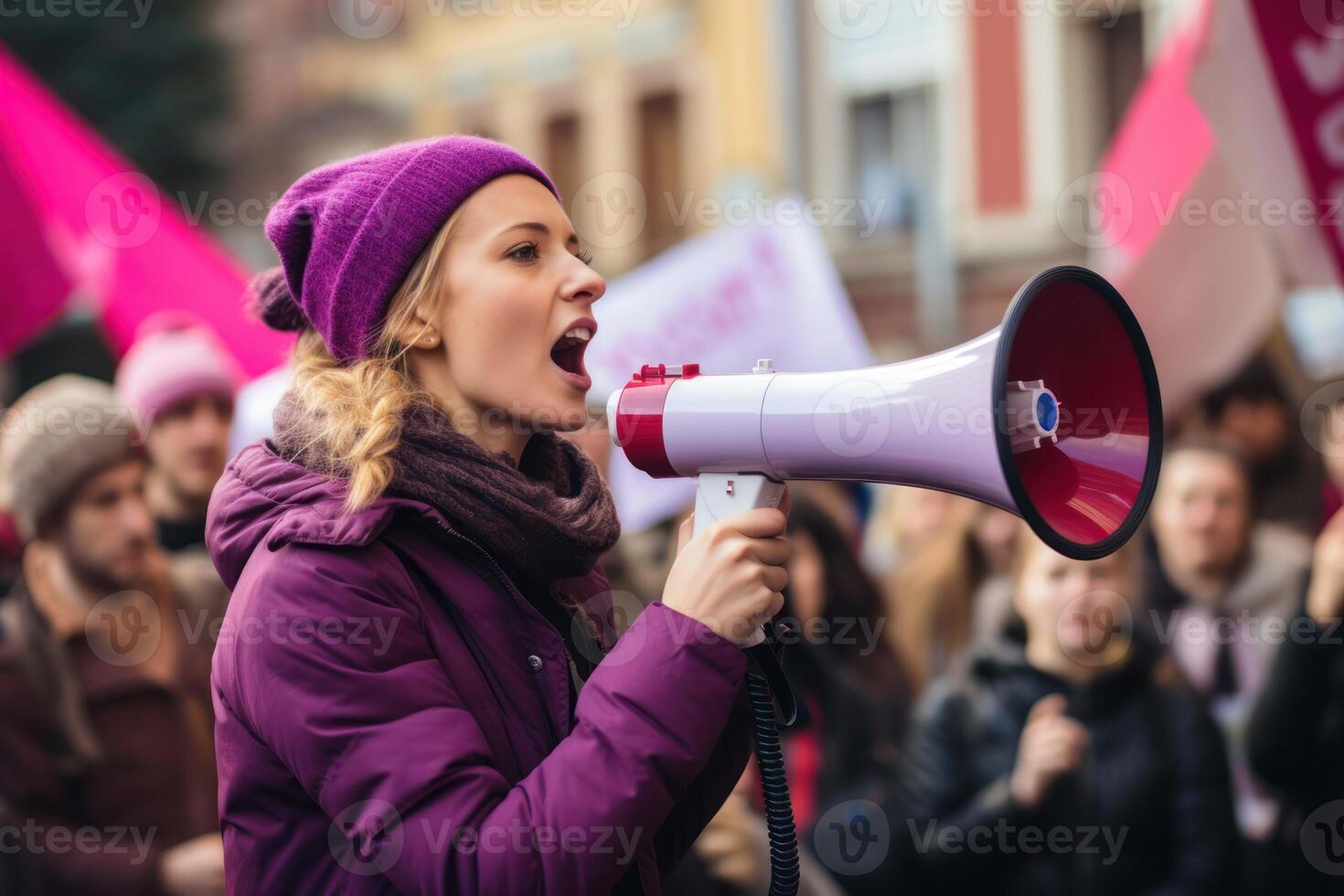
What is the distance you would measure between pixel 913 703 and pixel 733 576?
3.01 m

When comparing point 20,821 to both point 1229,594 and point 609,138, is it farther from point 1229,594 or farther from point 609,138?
point 609,138

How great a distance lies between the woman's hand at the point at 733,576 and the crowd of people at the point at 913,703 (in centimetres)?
125

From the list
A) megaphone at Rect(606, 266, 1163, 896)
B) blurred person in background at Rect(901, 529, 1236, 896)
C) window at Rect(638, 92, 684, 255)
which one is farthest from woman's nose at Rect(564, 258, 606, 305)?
window at Rect(638, 92, 684, 255)

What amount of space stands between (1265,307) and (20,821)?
3724mm

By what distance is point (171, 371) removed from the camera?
4.15 metres

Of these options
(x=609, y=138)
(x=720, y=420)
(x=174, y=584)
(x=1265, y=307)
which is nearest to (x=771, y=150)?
(x=609, y=138)

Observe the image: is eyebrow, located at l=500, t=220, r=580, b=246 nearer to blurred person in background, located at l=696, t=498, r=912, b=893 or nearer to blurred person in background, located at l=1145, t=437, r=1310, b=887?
blurred person in background, located at l=696, t=498, r=912, b=893

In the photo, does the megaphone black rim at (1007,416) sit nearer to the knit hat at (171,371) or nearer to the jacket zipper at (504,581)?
the jacket zipper at (504,581)

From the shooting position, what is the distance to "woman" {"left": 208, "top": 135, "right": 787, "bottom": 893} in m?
1.41

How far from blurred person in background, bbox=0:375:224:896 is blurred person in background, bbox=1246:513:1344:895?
271cm

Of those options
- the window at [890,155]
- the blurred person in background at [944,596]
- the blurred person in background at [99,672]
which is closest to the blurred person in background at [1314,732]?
the blurred person in background at [944,596]

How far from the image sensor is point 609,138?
17781mm

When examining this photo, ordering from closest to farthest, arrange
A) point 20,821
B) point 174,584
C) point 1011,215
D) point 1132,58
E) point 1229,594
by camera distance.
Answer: point 20,821
point 174,584
point 1229,594
point 1132,58
point 1011,215

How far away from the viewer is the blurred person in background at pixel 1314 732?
3.56m
